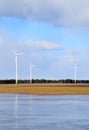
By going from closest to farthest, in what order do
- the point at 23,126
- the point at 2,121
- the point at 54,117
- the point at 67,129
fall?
the point at 67,129, the point at 23,126, the point at 2,121, the point at 54,117

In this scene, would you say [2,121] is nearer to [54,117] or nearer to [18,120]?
[18,120]

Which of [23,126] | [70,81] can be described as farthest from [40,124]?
[70,81]

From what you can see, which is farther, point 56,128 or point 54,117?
point 54,117

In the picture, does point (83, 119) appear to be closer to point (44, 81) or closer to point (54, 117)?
point (54, 117)

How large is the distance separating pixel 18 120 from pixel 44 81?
450 feet

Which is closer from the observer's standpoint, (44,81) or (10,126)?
(10,126)

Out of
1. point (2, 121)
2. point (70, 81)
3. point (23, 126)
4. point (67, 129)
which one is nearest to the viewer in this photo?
point (67, 129)

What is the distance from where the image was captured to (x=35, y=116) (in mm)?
Result: 29922

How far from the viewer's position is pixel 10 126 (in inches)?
952

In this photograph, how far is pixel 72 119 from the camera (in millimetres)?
27828

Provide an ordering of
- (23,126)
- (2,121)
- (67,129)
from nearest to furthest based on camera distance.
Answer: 1. (67,129)
2. (23,126)
3. (2,121)

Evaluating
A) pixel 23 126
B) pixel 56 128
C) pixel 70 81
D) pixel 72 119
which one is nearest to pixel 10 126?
pixel 23 126

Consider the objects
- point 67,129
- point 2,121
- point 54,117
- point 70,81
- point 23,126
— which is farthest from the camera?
point 70,81

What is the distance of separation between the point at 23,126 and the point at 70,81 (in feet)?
440
